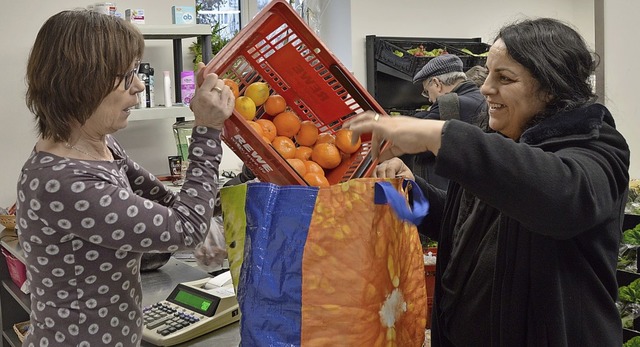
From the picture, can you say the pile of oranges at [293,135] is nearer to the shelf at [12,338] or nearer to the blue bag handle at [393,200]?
the blue bag handle at [393,200]

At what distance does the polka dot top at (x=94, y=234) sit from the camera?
1.22 meters

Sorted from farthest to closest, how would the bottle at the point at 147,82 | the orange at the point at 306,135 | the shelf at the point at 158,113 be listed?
the bottle at the point at 147,82
the shelf at the point at 158,113
the orange at the point at 306,135

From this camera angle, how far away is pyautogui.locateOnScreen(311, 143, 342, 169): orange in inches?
58.4

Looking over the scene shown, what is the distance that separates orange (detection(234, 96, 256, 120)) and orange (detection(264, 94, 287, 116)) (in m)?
0.07

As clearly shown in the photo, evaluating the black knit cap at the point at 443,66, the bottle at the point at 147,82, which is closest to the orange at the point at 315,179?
the bottle at the point at 147,82

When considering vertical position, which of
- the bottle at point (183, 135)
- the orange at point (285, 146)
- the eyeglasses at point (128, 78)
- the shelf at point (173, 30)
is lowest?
the bottle at point (183, 135)

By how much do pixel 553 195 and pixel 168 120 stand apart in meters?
3.06

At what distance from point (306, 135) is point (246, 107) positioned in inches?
6.8

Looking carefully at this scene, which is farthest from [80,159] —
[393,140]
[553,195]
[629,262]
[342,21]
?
[342,21]

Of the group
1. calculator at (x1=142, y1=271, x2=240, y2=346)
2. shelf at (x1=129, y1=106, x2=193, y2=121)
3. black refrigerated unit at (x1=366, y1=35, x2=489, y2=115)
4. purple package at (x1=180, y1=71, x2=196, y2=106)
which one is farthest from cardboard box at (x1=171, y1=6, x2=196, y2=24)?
calculator at (x1=142, y1=271, x2=240, y2=346)

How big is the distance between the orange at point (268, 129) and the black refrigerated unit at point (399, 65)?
132 inches

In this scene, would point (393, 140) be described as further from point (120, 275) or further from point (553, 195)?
point (120, 275)

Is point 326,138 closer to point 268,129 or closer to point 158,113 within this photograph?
point 268,129

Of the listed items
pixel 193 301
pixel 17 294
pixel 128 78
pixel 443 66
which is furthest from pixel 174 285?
pixel 443 66
